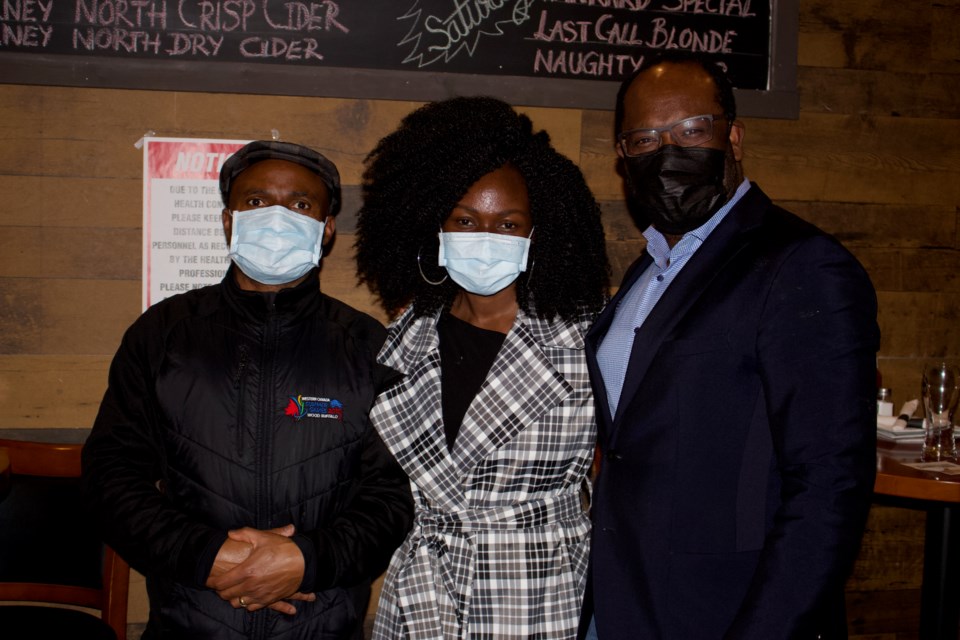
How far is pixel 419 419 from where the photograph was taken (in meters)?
1.88

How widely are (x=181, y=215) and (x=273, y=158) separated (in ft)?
2.60

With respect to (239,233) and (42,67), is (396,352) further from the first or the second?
(42,67)

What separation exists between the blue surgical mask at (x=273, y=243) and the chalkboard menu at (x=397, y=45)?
849 mm

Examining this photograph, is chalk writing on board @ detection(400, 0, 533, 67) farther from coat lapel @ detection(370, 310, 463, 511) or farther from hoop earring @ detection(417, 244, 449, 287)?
coat lapel @ detection(370, 310, 463, 511)

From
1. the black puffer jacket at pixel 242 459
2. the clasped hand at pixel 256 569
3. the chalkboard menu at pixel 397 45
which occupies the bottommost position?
the clasped hand at pixel 256 569

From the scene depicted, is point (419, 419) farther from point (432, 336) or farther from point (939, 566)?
point (939, 566)

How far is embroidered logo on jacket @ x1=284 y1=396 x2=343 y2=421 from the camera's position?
189 cm

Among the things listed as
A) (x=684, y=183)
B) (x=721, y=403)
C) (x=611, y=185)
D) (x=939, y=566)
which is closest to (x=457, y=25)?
(x=611, y=185)

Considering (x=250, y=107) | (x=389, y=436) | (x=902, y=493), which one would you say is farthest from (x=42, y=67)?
(x=902, y=493)

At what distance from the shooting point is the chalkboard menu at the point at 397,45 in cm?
254

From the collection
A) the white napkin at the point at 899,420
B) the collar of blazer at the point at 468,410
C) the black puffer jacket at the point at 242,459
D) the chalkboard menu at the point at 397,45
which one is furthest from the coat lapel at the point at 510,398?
the white napkin at the point at 899,420

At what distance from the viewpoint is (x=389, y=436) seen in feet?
6.16

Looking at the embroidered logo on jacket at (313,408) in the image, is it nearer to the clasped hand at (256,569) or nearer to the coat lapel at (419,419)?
the coat lapel at (419,419)

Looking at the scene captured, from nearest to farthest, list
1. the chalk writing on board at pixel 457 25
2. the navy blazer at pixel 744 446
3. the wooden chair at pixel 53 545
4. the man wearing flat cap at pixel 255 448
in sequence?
the navy blazer at pixel 744 446 → the man wearing flat cap at pixel 255 448 → the wooden chair at pixel 53 545 → the chalk writing on board at pixel 457 25
